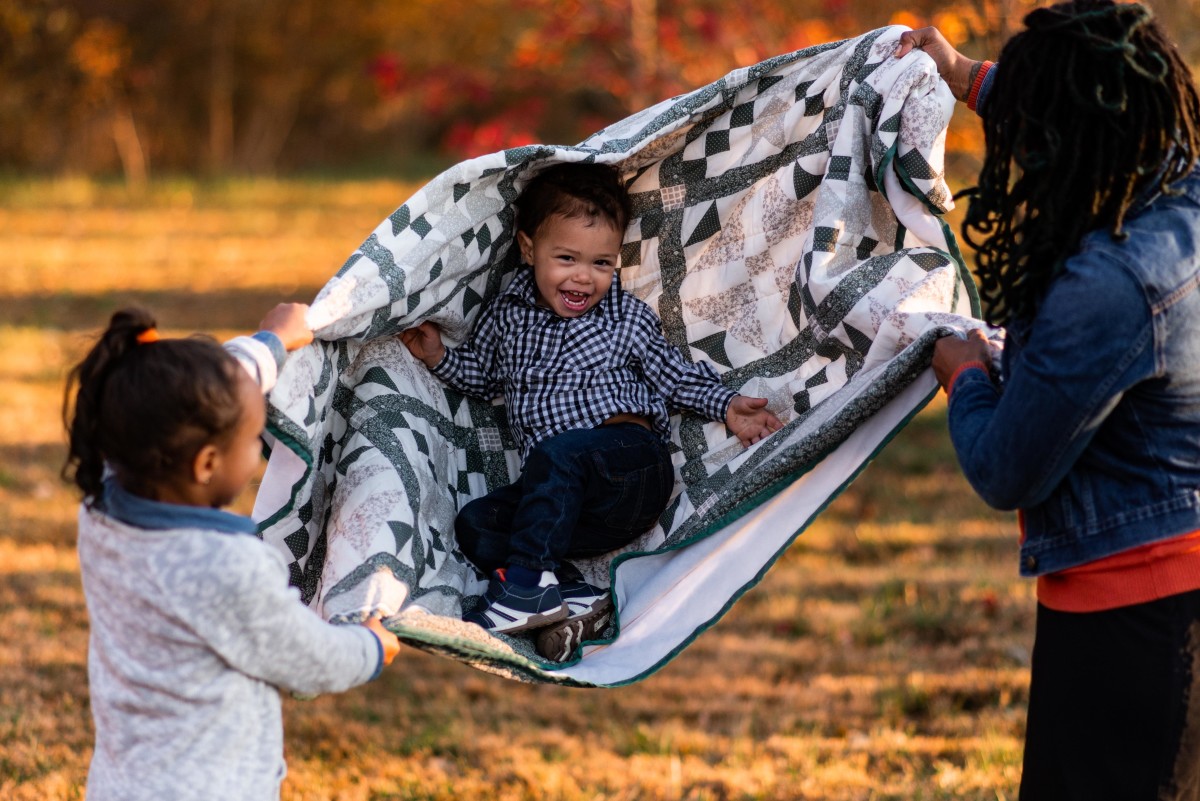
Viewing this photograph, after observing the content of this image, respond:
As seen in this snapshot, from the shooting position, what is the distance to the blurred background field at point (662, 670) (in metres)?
3.88

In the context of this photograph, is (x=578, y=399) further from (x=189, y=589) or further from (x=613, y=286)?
(x=189, y=589)

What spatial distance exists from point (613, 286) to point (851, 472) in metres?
0.89

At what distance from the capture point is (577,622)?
117 inches

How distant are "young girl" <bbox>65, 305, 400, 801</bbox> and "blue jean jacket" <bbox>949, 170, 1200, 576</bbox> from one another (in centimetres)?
117

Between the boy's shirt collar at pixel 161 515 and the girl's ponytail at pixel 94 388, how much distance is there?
0.06 metres

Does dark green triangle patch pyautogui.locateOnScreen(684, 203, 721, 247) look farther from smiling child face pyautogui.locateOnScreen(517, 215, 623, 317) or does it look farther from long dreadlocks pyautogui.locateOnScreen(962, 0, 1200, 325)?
long dreadlocks pyautogui.locateOnScreen(962, 0, 1200, 325)

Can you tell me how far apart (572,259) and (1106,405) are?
5.34 ft

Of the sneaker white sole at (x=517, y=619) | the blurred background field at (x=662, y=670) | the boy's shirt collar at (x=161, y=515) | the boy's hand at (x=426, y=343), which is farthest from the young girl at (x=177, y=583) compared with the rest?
the boy's hand at (x=426, y=343)

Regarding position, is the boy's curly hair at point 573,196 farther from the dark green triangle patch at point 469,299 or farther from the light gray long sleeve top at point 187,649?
the light gray long sleeve top at point 187,649

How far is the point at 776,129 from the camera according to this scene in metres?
3.32

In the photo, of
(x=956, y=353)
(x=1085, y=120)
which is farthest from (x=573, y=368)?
(x=1085, y=120)

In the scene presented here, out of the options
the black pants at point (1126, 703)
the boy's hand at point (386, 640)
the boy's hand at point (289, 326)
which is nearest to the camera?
the black pants at point (1126, 703)

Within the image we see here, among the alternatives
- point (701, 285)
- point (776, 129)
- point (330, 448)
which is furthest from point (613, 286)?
point (330, 448)

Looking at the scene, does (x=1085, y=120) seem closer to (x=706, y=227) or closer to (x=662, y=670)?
(x=706, y=227)
